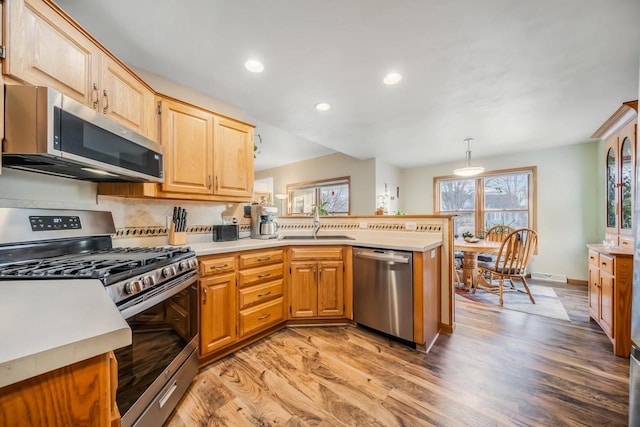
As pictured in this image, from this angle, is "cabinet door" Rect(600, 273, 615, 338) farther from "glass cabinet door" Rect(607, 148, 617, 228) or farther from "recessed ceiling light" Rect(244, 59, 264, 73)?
"recessed ceiling light" Rect(244, 59, 264, 73)

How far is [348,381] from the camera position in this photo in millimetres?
1614

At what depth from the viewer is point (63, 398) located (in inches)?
18.6

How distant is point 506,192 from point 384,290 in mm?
4267

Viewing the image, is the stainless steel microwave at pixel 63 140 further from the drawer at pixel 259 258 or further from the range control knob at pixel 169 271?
the drawer at pixel 259 258

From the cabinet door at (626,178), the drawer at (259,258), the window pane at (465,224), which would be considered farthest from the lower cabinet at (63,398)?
the window pane at (465,224)

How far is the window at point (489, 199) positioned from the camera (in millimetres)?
4562

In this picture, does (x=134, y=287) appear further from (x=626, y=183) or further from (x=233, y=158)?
(x=626, y=183)

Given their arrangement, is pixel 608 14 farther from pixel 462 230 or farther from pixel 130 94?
pixel 462 230

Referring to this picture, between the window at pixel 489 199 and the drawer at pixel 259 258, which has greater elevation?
the window at pixel 489 199

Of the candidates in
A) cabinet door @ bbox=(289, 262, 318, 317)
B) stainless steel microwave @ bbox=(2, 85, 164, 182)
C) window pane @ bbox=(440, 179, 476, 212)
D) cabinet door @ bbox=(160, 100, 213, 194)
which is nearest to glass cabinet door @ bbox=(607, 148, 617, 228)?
window pane @ bbox=(440, 179, 476, 212)

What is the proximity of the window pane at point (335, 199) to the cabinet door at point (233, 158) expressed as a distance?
9.97 ft

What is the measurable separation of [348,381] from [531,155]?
515 cm

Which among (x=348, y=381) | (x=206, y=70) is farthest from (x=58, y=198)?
(x=348, y=381)

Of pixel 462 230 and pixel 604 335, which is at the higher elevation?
pixel 462 230
